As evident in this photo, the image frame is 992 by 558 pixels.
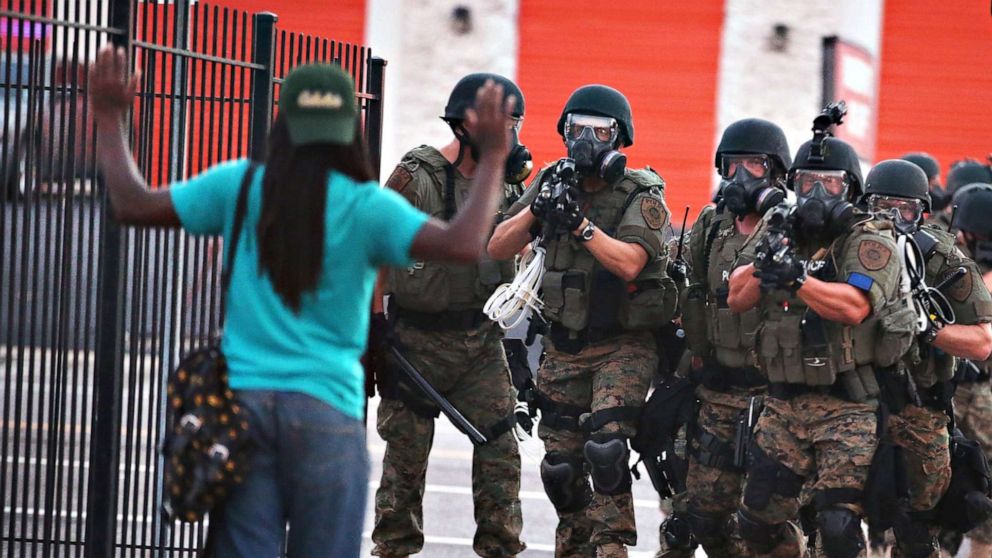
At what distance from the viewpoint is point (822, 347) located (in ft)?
19.7

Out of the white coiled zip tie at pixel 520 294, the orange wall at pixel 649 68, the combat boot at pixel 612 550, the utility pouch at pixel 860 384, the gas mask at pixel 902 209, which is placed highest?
the orange wall at pixel 649 68

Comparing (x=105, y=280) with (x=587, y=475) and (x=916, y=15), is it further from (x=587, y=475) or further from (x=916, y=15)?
(x=916, y=15)

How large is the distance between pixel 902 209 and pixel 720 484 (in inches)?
61.1

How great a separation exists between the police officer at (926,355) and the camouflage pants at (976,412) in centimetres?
124

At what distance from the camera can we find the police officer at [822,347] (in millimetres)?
Answer: 5895

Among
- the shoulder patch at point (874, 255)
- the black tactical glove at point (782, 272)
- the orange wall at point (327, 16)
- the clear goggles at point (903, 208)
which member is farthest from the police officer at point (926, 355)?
the orange wall at point (327, 16)

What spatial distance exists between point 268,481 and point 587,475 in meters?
3.21

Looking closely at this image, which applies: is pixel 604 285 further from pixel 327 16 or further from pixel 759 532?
pixel 327 16

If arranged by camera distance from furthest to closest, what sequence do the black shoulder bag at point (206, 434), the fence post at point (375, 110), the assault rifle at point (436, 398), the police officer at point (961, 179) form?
the police officer at point (961, 179)
the fence post at point (375, 110)
the assault rifle at point (436, 398)
the black shoulder bag at point (206, 434)

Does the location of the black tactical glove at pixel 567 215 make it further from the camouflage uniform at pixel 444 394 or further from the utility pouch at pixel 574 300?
the camouflage uniform at pixel 444 394

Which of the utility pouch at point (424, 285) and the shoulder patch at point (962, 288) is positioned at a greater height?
the shoulder patch at point (962, 288)

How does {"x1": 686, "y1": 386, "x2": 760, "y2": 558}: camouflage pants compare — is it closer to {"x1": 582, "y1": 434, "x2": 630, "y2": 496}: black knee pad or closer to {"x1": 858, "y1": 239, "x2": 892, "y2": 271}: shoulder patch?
{"x1": 582, "y1": 434, "x2": 630, "y2": 496}: black knee pad

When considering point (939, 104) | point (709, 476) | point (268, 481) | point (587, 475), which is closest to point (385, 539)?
point (587, 475)

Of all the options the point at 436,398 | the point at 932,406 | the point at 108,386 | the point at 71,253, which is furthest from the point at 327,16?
the point at 108,386
